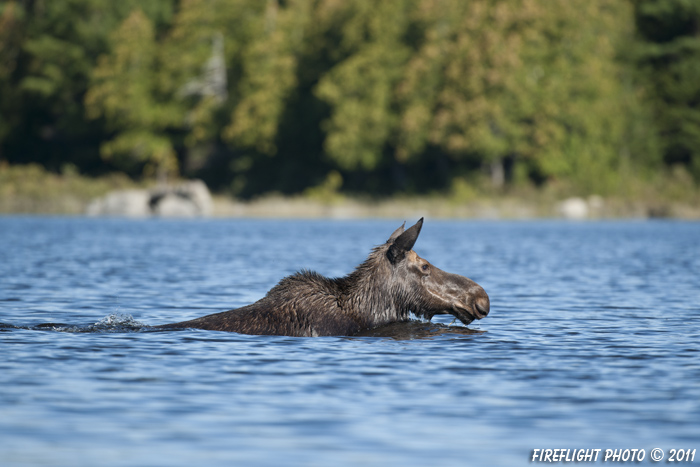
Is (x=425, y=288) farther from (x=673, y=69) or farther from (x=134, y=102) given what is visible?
(x=673, y=69)

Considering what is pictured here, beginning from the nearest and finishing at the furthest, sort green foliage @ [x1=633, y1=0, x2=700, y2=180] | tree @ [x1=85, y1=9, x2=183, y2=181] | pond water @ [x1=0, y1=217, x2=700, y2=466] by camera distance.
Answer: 1. pond water @ [x1=0, y1=217, x2=700, y2=466]
2. green foliage @ [x1=633, y1=0, x2=700, y2=180]
3. tree @ [x1=85, y1=9, x2=183, y2=181]

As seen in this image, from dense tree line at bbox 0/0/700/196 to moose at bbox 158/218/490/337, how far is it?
58.1m

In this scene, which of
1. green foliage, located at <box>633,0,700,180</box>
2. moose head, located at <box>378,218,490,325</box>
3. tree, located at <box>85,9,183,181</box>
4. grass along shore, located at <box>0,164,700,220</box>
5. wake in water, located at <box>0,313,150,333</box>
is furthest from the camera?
tree, located at <box>85,9,183,181</box>

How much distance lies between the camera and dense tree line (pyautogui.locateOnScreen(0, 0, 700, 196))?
74.5 metres

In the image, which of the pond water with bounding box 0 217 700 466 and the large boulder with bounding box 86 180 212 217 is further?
the large boulder with bounding box 86 180 212 217

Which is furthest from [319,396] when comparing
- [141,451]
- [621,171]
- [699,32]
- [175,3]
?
[175,3]

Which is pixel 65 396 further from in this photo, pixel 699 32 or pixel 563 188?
pixel 699 32

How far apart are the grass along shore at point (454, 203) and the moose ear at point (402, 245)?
183 feet

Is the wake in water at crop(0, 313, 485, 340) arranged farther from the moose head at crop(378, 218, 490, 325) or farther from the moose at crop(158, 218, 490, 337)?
the moose head at crop(378, 218, 490, 325)

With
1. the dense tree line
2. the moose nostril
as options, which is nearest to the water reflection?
the moose nostril

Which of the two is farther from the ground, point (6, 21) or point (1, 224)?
point (6, 21)

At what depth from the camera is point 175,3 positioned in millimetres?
93500

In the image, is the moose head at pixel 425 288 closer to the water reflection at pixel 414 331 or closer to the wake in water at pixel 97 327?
the water reflection at pixel 414 331

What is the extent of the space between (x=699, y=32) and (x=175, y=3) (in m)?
45.5
